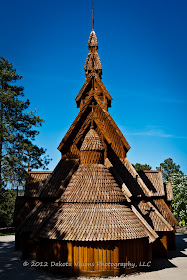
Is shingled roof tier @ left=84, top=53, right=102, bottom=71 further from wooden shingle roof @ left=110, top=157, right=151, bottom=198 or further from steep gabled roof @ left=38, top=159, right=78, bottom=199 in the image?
steep gabled roof @ left=38, top=159, right=78, bottom=199

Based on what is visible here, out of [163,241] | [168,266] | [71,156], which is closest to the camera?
[168,266]

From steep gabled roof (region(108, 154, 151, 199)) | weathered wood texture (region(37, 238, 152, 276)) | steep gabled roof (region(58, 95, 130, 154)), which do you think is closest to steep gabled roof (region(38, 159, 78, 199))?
steep gabled roof (region(58, 95, 130, 154))

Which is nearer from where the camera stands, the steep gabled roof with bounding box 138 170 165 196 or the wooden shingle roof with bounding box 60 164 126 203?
the wooden shingle roof with bounding box 60 164 126 203

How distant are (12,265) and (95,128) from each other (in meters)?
10.6

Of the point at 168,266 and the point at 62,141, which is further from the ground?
the point at 62,141

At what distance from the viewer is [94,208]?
15.4 meters

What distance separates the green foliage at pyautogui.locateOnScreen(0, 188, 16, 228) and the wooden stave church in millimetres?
8726

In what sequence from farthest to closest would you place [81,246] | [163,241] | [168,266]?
[163,241] → [168,266] → [81,246]

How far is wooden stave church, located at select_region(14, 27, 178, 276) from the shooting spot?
14258mm

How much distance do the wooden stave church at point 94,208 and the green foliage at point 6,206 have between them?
8.73 m

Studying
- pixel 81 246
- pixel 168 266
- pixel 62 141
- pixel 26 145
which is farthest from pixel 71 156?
pixel 26 145

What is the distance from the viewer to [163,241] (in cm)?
1889

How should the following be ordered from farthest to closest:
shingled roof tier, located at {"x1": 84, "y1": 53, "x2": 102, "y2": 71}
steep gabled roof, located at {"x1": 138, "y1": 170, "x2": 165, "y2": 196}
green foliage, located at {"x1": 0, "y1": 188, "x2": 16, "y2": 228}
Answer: green foliage, located at {"x1": 0, "y1": 188, "x2": 16, "y2": 228} → shingled roof tier, located at {"x1": 84, "y1": 53, "x2": 102, "y2": 71} → steep gabled roof, located at {"x1": 138, "y1": 170, "x2": 165, "y2": 196}

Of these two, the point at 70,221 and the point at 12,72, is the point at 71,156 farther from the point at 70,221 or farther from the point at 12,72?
the point at 12,72
